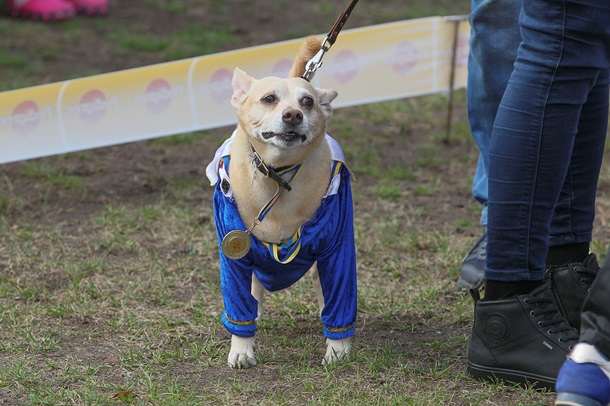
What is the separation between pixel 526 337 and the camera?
2.56 meters

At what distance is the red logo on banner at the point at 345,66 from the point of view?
4789 mm

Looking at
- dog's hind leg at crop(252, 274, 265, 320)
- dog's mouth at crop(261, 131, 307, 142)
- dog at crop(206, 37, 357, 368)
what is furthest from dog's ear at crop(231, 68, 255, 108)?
dog's hind leg at crop(252, 274, 265, 320)

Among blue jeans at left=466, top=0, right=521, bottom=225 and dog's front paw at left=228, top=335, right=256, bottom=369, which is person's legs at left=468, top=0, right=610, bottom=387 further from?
blue jeans at left=466, top=0, right=521, bottom=225

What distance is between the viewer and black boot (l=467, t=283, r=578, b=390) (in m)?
2.54

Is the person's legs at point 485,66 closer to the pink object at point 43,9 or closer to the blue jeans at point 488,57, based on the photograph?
the blue jeans at point 488,57

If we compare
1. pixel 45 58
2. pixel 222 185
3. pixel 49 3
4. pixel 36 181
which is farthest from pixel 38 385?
pixel 49 3

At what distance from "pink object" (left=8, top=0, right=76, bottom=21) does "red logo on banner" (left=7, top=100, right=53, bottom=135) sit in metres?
3.26

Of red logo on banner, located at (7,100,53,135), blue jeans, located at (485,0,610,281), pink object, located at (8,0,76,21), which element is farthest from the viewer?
pink object, located at (8,0,76,21)

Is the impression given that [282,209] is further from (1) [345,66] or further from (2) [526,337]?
(1) [345,66]

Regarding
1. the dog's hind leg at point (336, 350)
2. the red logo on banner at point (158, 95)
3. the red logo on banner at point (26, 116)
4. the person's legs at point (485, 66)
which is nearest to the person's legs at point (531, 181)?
the dog's hind leg at point (336, 350)

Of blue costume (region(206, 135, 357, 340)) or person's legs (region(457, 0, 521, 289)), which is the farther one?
person's legs (region(457, 0, 521, 289))

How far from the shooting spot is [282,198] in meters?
2.71

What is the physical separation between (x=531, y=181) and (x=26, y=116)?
9.10 ft

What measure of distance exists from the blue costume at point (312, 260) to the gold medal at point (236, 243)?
4cm
